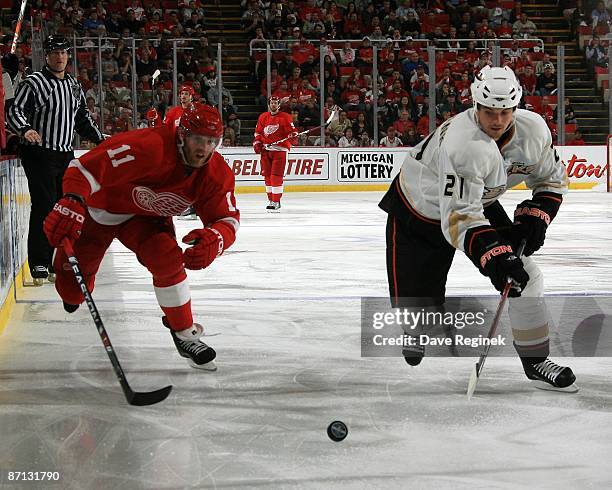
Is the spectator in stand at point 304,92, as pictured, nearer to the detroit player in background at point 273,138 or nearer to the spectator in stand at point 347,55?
the spectator in stand at point 347,55

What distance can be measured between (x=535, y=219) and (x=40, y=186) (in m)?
2.87

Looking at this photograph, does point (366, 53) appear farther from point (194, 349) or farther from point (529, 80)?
point (194, 349)

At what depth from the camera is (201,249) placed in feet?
10.4

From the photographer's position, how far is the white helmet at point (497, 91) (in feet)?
9.95

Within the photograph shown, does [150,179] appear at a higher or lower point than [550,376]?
higher

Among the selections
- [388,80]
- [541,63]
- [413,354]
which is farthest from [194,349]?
[541,63]

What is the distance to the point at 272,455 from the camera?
2559mm

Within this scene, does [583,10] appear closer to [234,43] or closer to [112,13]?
[234,43]

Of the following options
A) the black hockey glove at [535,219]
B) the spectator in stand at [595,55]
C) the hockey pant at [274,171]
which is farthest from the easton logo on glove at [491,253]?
the spectator in stand at [595,55]

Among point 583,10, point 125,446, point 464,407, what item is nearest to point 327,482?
point 125,446

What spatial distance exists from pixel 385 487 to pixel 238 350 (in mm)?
1642

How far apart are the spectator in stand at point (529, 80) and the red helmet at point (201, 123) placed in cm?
→ 1159

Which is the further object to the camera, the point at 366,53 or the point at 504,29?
the point at 504,29

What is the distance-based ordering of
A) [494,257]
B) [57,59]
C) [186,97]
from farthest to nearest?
[186,97] → [57,59] → [494,257]
